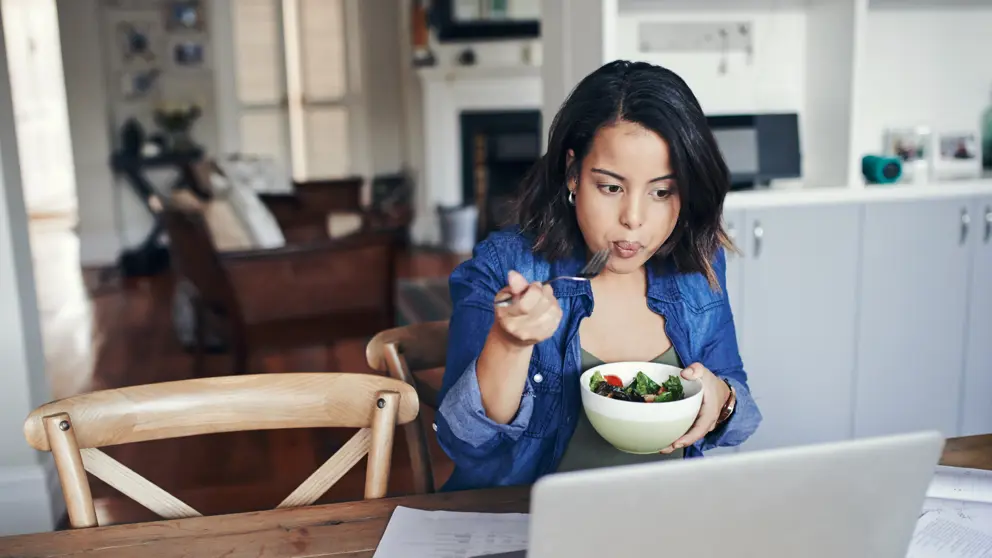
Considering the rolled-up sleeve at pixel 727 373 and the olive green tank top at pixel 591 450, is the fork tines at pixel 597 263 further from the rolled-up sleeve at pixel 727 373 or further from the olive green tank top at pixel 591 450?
the rolled-up sleeve at pixel 727 373

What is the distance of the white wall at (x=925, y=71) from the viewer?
114 inches

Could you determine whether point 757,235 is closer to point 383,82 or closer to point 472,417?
point 472,417

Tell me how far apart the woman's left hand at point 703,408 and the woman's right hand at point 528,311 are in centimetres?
21

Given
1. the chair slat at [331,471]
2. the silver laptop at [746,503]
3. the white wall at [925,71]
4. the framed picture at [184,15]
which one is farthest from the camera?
the framed picture at [184,15]

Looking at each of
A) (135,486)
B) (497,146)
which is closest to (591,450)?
(135,486)

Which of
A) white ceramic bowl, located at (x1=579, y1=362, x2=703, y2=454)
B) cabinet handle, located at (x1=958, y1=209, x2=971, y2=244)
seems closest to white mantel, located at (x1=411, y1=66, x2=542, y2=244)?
cabinet handle, located at (x1=958, y1=209, x2=971, y2=244)

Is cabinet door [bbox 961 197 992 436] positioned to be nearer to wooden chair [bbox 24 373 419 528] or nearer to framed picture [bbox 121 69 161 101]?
wooden chair [bbox 24 373 419 528]

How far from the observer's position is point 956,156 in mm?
2809

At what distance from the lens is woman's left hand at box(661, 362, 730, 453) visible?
1.02 m

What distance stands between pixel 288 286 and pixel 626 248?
253 centimetres

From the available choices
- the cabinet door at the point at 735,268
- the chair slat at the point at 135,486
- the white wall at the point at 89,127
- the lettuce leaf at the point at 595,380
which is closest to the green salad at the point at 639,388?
the lettuce leaf at the point at 595,380

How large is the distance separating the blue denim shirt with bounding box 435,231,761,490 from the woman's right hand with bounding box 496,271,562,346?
221 mm

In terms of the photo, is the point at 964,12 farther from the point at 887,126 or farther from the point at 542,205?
the point at 542,205

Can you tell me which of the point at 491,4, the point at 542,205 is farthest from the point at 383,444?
the point at 491,4
